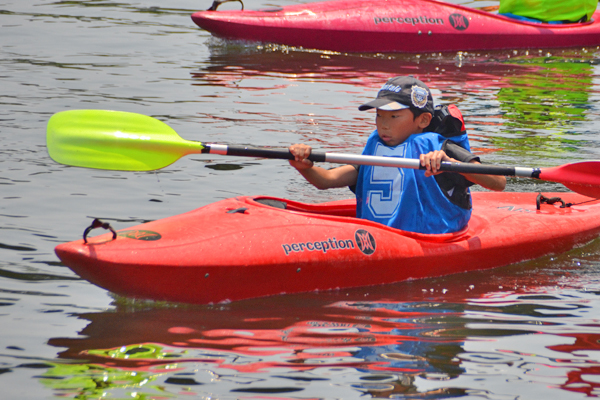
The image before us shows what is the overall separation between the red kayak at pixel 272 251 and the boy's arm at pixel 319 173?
0.16m

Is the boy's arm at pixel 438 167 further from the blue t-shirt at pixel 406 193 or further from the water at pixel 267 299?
the water at pixel 267 299

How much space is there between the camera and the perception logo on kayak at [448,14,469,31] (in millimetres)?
11039

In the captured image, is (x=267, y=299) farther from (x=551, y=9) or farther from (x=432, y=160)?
(x=551, y=9)

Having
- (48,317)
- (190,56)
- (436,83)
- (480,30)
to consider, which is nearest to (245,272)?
(48,317)

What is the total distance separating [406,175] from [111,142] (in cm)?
160

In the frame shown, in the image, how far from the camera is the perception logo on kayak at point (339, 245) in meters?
3.90

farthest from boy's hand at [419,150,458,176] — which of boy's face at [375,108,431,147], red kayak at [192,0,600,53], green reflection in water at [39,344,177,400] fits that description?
red kayak at [192,0,600,53]

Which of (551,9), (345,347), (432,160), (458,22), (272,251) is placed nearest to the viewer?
(345,347)

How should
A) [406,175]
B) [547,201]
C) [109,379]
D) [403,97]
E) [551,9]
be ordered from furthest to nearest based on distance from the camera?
[551,9], [547,201], [406,175], [403,97], [109,379]

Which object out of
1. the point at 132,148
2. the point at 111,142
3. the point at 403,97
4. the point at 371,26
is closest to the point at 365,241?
the point at 403,97

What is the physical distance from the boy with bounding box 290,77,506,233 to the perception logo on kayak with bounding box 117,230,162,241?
0.89 meters

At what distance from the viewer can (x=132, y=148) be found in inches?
165

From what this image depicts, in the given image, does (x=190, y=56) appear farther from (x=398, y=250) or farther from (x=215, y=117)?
(x=398, y=250)

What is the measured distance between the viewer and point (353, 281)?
4117mm
